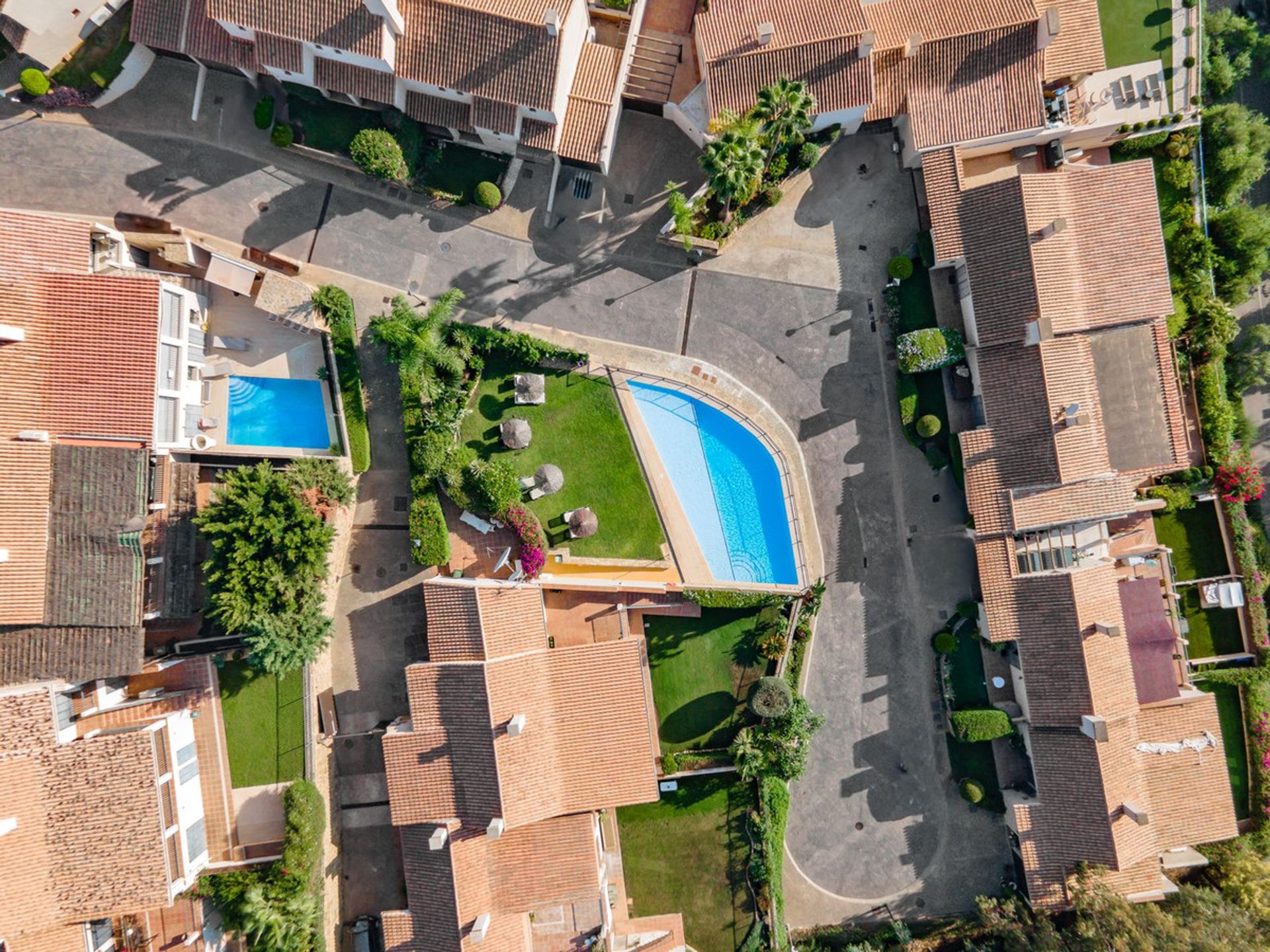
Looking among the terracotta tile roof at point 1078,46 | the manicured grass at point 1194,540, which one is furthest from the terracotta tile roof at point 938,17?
the manicured grass at point 1194,540

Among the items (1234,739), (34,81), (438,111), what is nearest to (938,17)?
(438,111)

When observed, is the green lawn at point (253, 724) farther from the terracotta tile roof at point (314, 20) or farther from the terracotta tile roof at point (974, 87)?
the terracotta tile roof at point (974, 87)

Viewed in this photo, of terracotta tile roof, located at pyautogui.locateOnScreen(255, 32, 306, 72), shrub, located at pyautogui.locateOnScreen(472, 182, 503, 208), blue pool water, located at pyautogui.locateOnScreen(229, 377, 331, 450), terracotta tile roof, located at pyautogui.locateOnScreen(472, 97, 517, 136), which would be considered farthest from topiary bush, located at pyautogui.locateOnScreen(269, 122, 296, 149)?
blue pool water, located at pyautogui.locateOnScreen(229, 377, 331, 450)

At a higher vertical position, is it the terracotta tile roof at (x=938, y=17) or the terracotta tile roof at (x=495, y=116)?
the terracotta tile roof at (x=938, y=17)

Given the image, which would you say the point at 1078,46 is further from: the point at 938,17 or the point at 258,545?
the point at 258,545

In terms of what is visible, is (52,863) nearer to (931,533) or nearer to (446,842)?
(446,842)

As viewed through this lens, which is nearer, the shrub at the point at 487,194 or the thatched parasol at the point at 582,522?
the shrub at the point at 487,194

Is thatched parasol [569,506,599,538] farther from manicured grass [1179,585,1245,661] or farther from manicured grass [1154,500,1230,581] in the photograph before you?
manicured grass [1179,585,1245,661]
